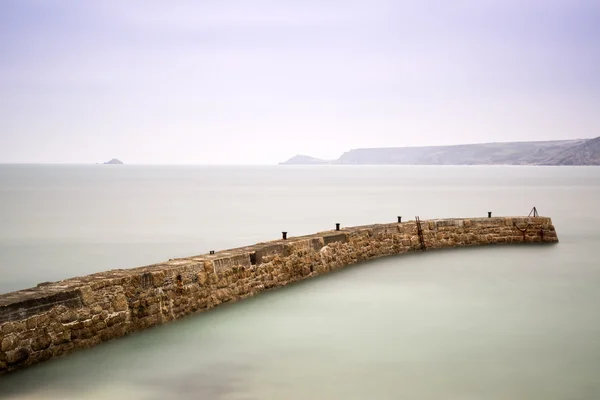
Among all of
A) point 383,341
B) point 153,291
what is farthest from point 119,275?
point 383,341

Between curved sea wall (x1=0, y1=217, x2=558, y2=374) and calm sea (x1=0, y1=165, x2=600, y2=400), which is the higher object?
curved sea wall (x1=0, y1=217, x2=558, y2=374)

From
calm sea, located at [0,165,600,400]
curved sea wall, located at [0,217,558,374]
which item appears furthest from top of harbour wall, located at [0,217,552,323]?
calm sea, located at [0,165,600,400]

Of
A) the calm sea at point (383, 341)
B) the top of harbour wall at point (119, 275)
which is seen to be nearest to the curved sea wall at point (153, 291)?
the top of harbour wall at point (119, 275)

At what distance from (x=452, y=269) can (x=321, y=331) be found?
5183 mm

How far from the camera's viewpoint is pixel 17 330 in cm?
622

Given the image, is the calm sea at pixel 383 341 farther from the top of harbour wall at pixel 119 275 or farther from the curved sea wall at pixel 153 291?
the top of harbour wall at pixel 119 275

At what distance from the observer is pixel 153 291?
8039 millimetres

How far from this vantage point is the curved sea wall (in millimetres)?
6398

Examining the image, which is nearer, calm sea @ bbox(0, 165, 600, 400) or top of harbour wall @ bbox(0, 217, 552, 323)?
calm sea @ bbox(0, 165, 600, 400)

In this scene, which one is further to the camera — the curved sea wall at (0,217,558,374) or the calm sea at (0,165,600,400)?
the curved sea wall at (0,217,558,374)

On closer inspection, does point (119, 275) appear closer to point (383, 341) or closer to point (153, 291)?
point (153, 291)

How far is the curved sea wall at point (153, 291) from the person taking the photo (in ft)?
21.0

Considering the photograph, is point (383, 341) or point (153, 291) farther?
point (153, 291)

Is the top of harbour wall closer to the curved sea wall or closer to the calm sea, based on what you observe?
the curved sea wall
